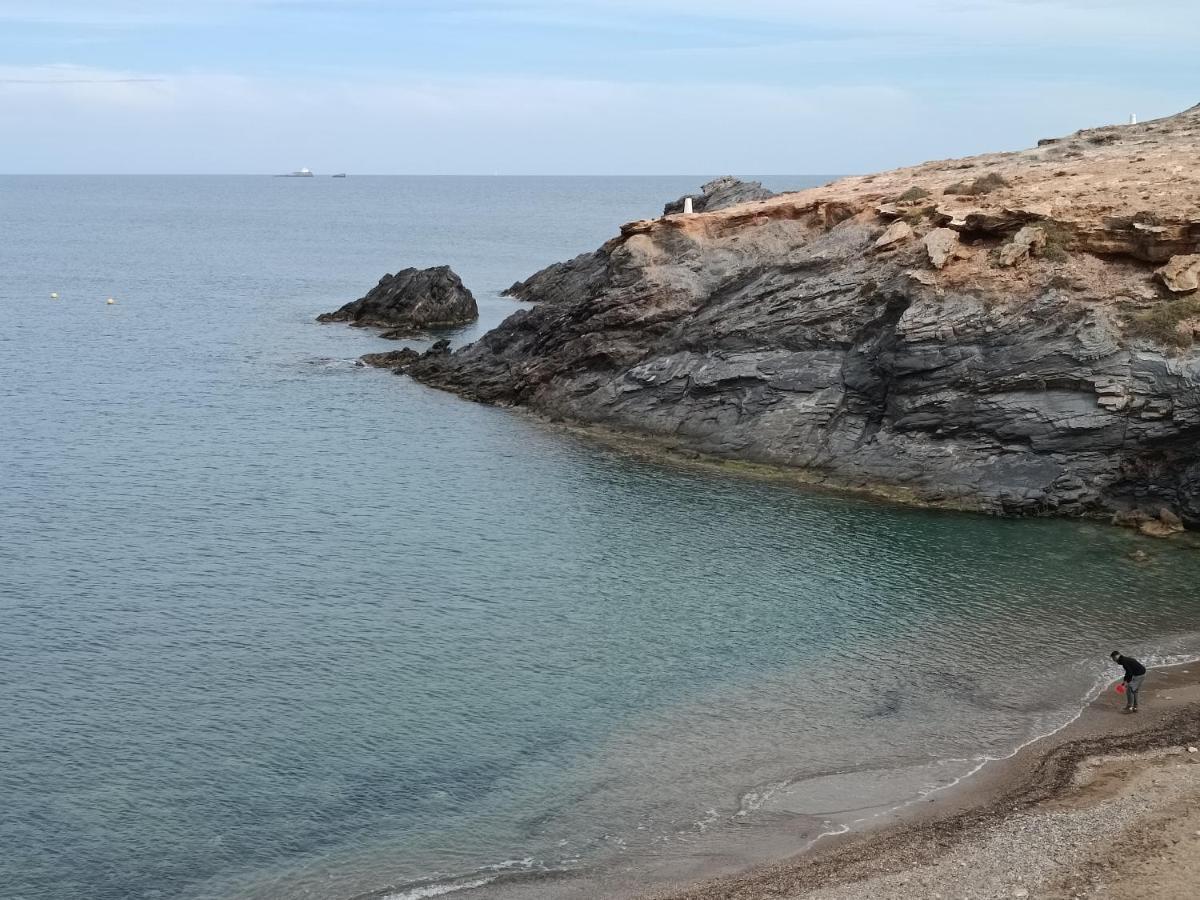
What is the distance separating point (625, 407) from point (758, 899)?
43.5 metres

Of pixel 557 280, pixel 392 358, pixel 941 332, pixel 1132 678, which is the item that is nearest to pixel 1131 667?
pixel 1132 678

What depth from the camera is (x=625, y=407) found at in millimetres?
68312

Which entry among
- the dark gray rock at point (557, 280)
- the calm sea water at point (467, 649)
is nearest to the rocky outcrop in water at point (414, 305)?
the dark gray rock at point (557, 280)

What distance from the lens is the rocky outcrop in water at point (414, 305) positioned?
10869cm

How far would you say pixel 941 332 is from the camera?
5722 centimetres

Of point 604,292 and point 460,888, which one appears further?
point 604,292

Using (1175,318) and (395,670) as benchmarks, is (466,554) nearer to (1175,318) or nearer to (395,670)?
(395,670)

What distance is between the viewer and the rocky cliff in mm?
52812

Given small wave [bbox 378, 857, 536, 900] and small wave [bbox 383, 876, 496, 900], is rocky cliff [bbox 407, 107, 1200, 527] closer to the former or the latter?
small wave [bbox 378, 857, 536, 900]

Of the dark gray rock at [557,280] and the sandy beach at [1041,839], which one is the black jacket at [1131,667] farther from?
the dark gray rock at [557,280]

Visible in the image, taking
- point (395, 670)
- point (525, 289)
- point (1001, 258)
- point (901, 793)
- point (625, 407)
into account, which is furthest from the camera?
point (525, 289)

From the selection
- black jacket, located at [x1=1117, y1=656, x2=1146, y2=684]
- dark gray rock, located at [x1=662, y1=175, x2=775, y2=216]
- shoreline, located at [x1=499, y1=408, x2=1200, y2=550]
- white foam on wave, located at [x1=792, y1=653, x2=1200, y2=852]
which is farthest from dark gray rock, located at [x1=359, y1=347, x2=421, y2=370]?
black jacket, located at [x1=1117, y1=656, x2=1146, y2=684]

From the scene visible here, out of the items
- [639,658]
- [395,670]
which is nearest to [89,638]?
[395,670]

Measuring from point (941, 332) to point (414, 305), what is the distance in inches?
2402
